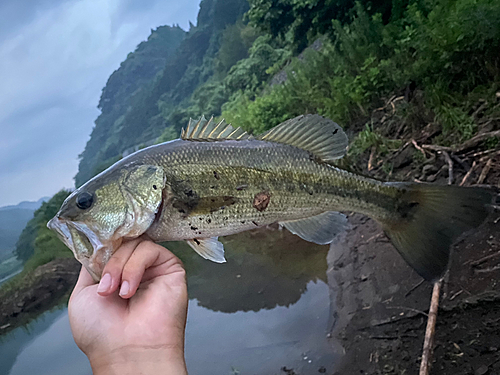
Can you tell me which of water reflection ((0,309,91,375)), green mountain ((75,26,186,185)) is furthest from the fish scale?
green mountain ((75,26,186,185))

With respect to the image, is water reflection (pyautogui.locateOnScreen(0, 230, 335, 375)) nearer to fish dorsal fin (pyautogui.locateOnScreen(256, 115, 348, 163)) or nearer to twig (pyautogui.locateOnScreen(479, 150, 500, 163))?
fish dorsal fin (pyautogui.locateOnScreen(256, 115, 348, 163))

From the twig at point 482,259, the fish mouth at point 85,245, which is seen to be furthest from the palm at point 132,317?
the twig at point 482,259

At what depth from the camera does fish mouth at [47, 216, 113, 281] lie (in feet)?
4.52

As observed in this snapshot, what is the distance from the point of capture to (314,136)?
1924 mm

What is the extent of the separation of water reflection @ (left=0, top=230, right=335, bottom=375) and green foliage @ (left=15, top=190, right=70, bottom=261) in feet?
10.9

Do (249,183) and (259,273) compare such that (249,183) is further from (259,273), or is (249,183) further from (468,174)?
(259,273)

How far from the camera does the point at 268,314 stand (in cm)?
423

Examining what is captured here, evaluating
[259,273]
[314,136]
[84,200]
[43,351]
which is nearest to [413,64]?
[314,136]

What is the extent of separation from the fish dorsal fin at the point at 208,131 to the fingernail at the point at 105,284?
2.82 ft

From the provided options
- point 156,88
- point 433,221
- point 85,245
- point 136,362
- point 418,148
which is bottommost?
point 418,148

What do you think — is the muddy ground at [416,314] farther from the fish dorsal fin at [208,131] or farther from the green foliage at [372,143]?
the fish dorsal fin at [208,131]

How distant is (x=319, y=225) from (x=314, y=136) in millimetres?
555

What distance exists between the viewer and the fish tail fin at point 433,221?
1.67 m

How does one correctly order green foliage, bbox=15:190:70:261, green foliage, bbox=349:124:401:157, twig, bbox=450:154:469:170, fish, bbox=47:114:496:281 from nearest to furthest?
fish, bbox=47:114:496:281 < twig, bbox=450:154:469:170 < green foliage, bbox=349:124:401:157 < green foliage, bbox=15:190:70:261
